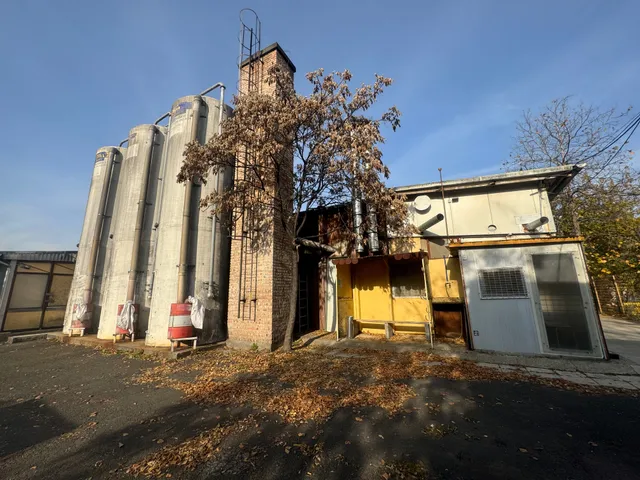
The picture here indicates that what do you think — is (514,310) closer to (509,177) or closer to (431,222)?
(431,222)

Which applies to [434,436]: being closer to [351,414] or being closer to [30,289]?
[351,414]

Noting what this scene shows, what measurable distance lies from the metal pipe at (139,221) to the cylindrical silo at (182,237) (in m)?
0.69

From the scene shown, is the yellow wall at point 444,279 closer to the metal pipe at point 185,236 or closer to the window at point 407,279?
the window at point 407,279

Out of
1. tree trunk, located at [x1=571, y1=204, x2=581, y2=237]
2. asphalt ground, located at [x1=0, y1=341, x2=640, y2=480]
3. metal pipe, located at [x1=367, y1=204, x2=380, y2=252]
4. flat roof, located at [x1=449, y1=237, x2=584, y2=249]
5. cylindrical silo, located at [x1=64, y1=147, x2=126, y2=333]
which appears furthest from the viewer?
tree trunk, located at [x1=571, y1=204, x2=581, y2=237]

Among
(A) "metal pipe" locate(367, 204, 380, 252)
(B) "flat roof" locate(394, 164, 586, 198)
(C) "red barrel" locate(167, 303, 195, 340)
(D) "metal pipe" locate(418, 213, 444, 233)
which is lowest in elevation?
(C) "red barrel" locate(167, 303, 195, 340)

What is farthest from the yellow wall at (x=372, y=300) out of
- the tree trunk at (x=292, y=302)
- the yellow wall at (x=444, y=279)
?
the tree trunk at (x=292, y=302)

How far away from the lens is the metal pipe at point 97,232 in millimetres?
10406

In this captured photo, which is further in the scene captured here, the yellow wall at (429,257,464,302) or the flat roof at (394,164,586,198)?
the yellow wall at (429,257,464,302)

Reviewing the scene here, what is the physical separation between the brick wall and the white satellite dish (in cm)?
476

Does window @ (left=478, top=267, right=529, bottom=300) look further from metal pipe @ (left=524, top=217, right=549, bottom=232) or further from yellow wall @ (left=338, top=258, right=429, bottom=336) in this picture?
metal pipe @ (left=524, top=217, right=549, bottom=232)

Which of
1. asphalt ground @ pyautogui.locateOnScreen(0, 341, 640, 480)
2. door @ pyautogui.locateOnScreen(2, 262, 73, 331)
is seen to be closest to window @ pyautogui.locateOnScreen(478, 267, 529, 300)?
asphalt ground @ pyautogui.locateOnScreen(0, 341, 640, 480)

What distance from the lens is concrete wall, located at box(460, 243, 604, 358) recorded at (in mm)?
5913

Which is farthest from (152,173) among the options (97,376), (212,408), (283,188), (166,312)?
(212,408)

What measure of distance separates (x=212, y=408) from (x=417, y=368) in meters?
4.11
